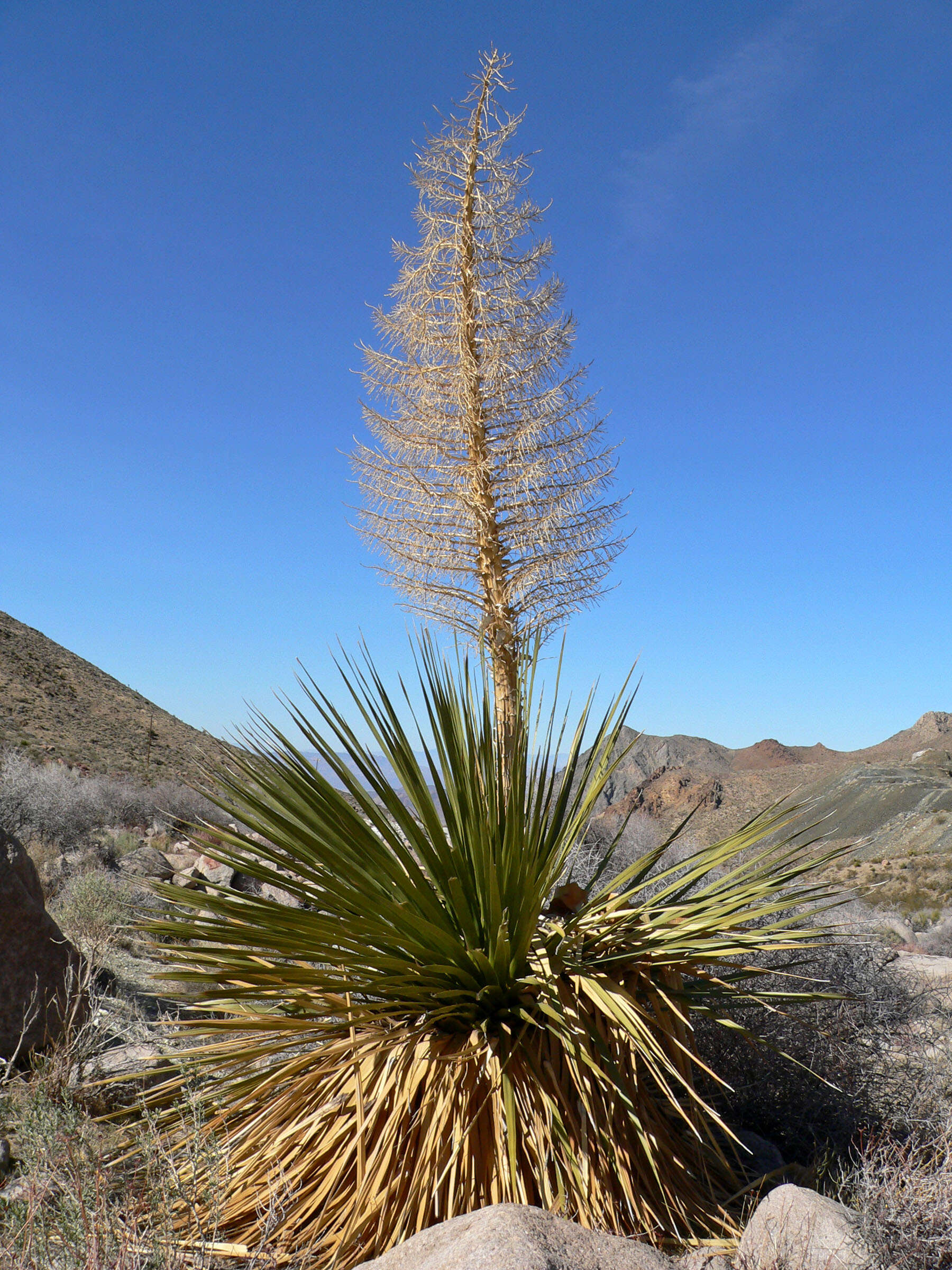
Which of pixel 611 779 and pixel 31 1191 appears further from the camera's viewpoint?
pixel 611 779

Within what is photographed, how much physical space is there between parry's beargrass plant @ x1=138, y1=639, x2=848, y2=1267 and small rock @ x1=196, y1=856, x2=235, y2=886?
256 inches

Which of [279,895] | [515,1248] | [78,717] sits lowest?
[279,895]

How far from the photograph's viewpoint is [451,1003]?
2.87 m

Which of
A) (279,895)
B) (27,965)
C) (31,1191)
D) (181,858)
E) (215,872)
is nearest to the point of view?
(31,1191)

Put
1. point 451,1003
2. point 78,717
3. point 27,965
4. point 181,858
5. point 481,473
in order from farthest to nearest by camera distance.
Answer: point 78,717 < point 181,858 < point 481,473 < point 27,965 < point 451,1003

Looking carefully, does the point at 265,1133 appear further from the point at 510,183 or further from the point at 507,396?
the point at 510,183

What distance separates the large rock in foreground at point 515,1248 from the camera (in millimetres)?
1868

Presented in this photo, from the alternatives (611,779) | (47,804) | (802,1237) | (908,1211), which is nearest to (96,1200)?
(802,1237)

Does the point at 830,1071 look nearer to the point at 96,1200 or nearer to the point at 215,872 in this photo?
the point at 96,1200

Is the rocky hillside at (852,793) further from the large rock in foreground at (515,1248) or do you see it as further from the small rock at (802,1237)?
the large rock in foreground at (515,1248)

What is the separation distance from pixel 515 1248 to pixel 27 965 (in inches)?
138

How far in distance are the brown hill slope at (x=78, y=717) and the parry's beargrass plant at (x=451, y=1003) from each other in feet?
51.2

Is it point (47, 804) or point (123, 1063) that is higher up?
point (47, 804)

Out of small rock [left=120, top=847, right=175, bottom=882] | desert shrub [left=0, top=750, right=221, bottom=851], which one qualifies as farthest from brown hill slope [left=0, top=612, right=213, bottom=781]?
small rock [left=120, top=847, right=175, bottom=882]
